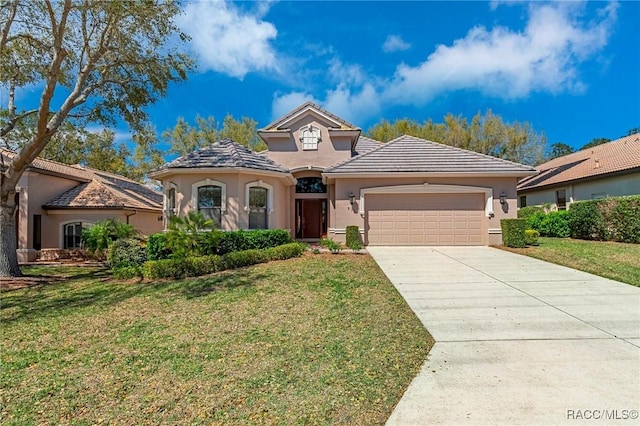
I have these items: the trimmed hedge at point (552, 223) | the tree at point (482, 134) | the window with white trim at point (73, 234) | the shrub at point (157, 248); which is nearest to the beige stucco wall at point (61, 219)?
the window with white trim at point (73, 234)

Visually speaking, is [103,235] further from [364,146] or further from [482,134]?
[482,134]

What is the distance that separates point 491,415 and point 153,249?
9.90m

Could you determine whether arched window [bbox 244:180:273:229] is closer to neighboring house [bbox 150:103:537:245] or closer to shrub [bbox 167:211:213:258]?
neighboring house [bbox 150:103:537:245]

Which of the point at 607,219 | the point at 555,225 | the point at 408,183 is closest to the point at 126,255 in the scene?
the point at 408,183

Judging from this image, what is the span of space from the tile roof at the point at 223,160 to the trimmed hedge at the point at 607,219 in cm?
1373

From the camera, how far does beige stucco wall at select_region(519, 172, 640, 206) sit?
1512 cm

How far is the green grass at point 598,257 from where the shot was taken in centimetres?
813

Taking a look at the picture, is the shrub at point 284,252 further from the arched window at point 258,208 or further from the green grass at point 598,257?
the green grass at point 598,257

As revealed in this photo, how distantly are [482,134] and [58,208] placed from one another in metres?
29.6

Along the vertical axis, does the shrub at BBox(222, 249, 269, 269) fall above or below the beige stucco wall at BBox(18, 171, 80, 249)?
below

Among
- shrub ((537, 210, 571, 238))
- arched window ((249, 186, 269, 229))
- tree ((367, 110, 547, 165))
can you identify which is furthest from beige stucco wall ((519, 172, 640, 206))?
arched window ((249, 186, 269, 229))

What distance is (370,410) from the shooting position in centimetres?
302

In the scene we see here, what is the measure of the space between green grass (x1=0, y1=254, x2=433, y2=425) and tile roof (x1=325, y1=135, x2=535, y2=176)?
24.7 feet

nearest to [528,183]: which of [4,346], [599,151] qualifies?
[599,151]
